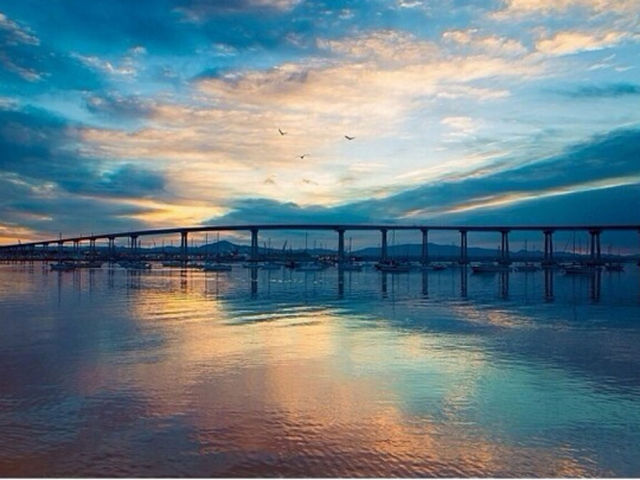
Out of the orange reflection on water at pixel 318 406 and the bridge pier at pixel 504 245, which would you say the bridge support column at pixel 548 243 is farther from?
the orange reflection on water at pixel 318 406

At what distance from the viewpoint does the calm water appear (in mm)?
9109

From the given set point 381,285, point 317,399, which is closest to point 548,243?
point 381,285

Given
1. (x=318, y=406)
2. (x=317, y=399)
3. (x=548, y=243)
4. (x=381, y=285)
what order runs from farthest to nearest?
(x=548, y=243) < (x=381, y=285) < (x=317, y=399) < (x=318, y=406)

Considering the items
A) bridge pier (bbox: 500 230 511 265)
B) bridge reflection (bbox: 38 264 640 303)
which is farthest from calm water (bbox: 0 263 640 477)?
bridge pier (bbox: 500 230 511 265)

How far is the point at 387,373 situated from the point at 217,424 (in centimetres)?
567

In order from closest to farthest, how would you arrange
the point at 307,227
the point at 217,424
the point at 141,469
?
the point at 141,469 < the point at 217,424 < the point at 307,227

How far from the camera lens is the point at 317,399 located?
1266 centimetres

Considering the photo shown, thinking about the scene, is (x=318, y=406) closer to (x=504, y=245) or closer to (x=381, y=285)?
(x=381, y=285)

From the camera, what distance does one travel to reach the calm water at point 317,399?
9.11 meters

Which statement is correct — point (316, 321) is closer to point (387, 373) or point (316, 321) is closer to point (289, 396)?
→ point (387, 373)

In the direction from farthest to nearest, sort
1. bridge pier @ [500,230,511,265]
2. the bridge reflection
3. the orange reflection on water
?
1. bridge pier @ [500,230,511,265]
2. the bridge reflection
3. the orange reflection on water

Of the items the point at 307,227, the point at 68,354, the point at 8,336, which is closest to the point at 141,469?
the point at 68,354

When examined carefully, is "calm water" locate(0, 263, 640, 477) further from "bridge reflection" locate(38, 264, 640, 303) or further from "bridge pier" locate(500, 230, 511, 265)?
"bridge pier" locate(500, 230, 511, 265)

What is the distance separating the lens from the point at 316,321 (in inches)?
1047
